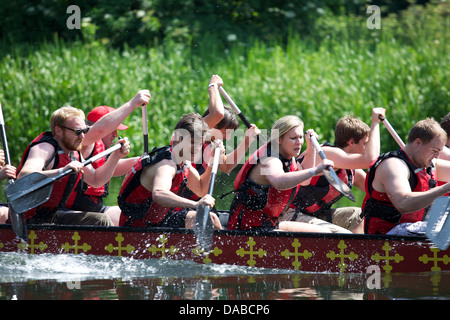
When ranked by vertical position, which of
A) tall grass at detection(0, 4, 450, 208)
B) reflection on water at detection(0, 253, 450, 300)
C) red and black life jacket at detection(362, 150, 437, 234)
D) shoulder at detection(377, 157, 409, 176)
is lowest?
reflection on water at detection(0, 253, 450, 300)

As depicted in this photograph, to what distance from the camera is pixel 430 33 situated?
45.3 ft

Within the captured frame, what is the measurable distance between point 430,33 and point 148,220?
9.35 meters

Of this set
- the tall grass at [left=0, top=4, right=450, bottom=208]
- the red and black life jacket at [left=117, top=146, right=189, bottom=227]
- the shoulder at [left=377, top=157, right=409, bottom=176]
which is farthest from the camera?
the tall grass at [left=0, top=4, right=450, bottom=208]

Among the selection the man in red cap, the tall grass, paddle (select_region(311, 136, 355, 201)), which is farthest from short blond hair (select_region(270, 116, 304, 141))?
the tall grass

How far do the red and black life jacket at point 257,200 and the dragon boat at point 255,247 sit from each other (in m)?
0.11

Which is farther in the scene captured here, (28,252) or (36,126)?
(36,126)

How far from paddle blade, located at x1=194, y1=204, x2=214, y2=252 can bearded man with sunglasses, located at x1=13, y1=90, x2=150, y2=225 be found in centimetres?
80

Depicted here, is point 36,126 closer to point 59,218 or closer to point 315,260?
point 59,218

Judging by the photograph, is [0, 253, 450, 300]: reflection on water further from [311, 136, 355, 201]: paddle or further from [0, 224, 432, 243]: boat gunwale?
[311, 136, 355, 201]: paddle

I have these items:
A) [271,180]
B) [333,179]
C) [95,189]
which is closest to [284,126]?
[271,180]

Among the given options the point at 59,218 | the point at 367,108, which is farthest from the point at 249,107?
the point at 59,218

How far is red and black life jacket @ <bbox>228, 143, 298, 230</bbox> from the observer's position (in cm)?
549

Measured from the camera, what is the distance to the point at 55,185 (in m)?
5.86

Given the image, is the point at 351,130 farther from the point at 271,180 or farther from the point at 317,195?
the point at 271,180
